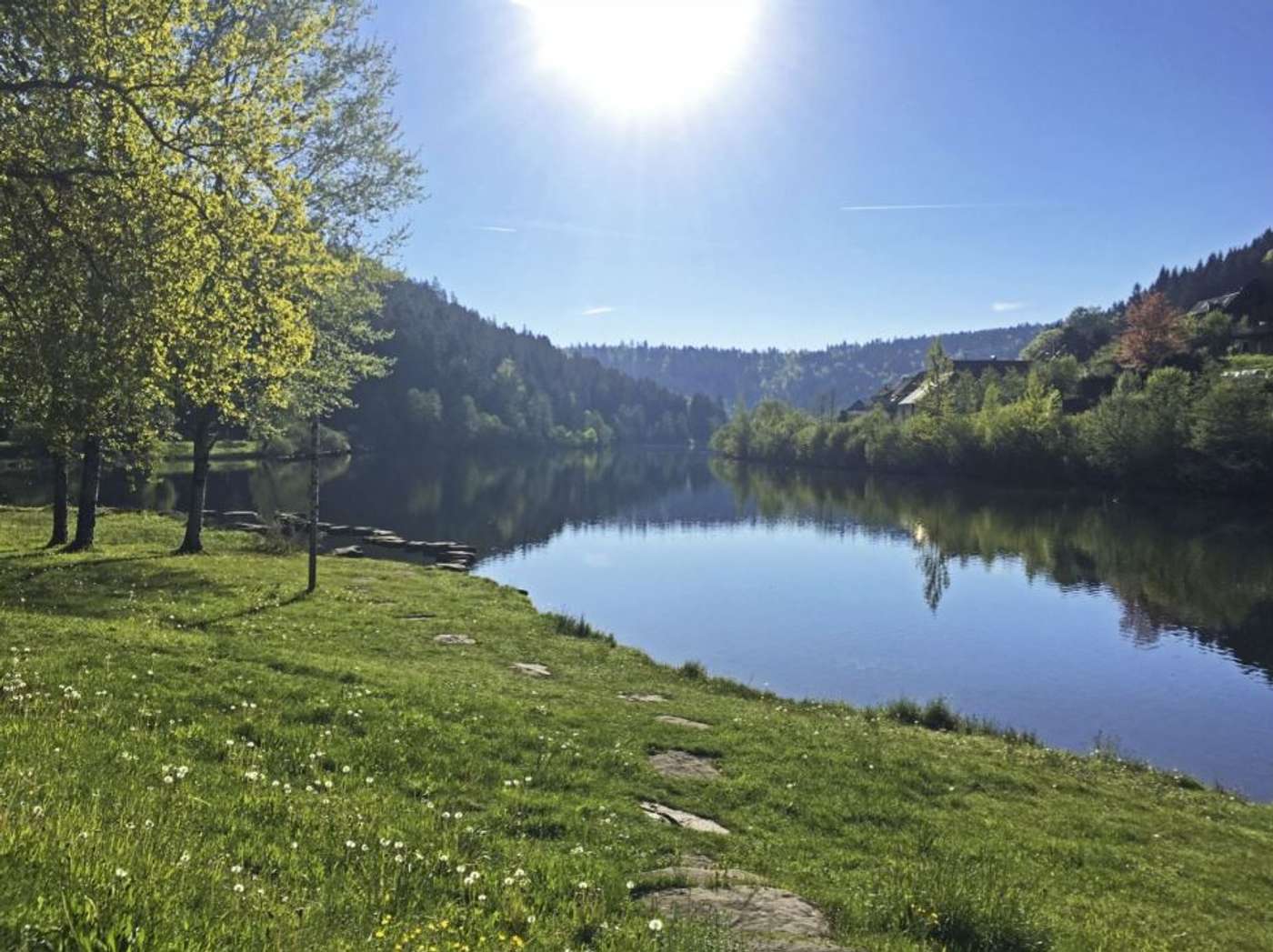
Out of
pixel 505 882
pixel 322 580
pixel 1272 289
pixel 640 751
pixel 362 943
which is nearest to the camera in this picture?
pixel 362 943

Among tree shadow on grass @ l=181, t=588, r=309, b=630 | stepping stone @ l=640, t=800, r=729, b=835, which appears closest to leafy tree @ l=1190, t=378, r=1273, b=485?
tree shadow on grass @ l=181, t=588, r=309, b=630

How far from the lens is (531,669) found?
20266mm

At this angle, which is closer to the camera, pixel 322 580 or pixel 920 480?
pixel 322 580

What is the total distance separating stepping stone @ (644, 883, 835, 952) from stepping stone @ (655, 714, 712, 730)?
25.0 ft

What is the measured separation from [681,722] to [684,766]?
2953 mm

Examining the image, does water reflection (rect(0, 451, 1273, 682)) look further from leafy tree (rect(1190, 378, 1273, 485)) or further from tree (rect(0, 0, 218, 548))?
tree (rect(0, 0, 218, 548))

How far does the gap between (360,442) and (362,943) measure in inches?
7859

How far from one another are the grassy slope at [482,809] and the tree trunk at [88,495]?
9365 mm

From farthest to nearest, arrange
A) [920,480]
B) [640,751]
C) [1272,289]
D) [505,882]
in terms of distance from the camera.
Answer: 1. [1272,289]
2. [920,480]
3. [640,751]
4. [505,882]

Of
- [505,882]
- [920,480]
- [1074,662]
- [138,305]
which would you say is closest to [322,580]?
[138,305]

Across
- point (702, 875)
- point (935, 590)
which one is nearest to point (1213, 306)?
point (935, 590)

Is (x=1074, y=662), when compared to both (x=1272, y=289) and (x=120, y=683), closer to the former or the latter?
(x=120, y=683)

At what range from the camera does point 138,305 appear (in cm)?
1527

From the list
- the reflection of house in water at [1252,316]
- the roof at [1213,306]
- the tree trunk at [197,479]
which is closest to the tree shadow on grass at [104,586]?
the tree trunk at [197,479]
